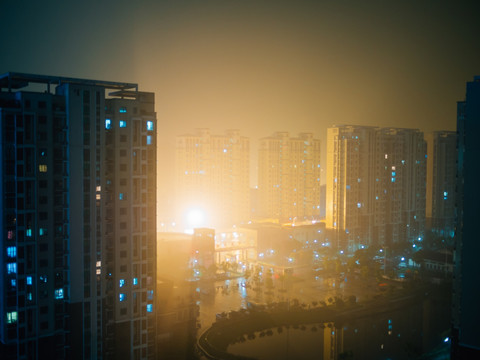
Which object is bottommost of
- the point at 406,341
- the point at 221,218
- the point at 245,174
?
the point at 406,341

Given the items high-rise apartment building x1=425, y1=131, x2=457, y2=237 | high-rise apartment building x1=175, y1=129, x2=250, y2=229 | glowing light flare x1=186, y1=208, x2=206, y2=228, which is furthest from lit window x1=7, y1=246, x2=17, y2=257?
high-rise apartment building x1=425, y1=131, x2=457, y2=237

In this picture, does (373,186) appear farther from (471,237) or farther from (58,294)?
(58,294)

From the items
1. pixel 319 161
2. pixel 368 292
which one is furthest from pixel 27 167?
pixel 319 161

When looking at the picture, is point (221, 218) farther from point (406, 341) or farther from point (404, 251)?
point (406, 341)

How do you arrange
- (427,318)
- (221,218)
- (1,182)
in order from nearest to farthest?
(1,182) → (427,318) → (221,218)

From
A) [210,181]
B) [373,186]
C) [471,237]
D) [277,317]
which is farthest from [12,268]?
[210,181]

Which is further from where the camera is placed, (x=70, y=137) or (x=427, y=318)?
(x=427, y=318)
